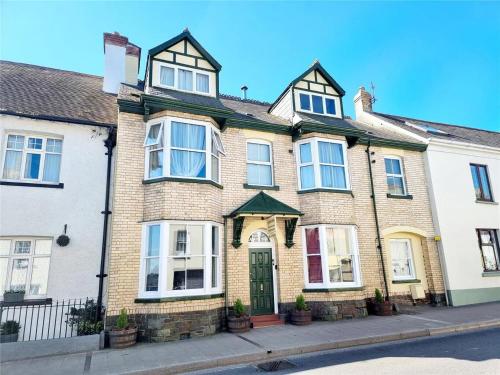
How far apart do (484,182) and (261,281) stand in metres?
12.6

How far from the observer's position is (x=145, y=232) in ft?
31.6

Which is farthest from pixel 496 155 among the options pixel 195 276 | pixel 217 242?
Result: pixel 195 276

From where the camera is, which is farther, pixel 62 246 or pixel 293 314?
pixel 293 314

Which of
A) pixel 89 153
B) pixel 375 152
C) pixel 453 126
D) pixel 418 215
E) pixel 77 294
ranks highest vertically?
pixel 453 126

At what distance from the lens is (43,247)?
9328mm

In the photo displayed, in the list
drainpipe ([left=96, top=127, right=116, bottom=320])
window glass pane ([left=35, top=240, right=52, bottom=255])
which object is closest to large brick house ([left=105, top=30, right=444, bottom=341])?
drainpipe ([left=96, top=127, right=116, bottom=320])

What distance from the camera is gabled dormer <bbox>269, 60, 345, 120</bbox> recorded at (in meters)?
13.8

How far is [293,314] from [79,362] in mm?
6274

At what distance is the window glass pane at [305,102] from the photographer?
13.9m

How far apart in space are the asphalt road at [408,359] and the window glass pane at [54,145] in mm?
8205

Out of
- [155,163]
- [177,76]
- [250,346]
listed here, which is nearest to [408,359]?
[250,346]

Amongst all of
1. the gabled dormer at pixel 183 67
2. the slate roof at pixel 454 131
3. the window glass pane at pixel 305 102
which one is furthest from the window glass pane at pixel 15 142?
the slate roof at pixel 454 131

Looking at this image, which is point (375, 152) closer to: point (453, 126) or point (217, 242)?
point (217, 242)

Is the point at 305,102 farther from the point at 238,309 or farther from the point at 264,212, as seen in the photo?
the point at 238,309
